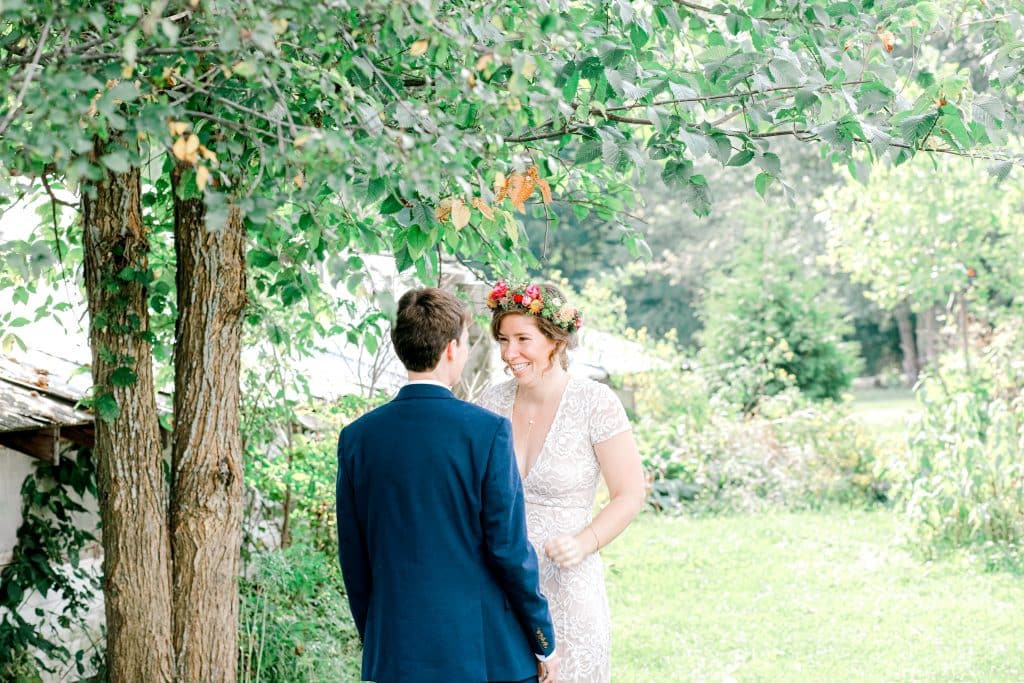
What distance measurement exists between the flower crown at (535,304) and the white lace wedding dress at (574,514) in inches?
8.4

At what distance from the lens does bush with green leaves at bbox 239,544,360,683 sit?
16.2 ft

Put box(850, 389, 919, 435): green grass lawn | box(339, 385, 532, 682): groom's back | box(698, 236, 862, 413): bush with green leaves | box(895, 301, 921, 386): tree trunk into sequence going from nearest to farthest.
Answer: box(339, 385, 532, 682): groom's back
box(698, 236, 862, 413): bush with green leaves
box(850, 389, 919, 435): green grass lawn
box(895, 301, 921, 386): tree trunk

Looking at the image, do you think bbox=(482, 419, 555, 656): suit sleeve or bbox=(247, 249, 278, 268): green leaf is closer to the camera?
bbox=(482, 419, 555, 656): suit sleeve

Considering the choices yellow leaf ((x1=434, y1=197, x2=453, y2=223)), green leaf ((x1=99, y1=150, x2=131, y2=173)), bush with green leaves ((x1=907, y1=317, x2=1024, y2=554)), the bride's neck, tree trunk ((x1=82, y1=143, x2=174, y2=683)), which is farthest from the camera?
bush with green leaves ((x1=907, y1=317, x2=1024, y2=554))

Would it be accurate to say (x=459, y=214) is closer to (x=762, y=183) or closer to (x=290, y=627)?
(x=762, y=183)

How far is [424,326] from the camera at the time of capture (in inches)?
106

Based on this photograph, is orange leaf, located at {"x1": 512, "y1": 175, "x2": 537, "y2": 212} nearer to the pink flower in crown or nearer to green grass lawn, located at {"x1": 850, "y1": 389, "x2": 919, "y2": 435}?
the pink flower in crown

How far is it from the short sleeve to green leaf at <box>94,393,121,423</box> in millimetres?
1554

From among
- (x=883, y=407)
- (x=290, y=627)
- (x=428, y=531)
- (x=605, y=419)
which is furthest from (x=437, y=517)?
(x=883, y=407)

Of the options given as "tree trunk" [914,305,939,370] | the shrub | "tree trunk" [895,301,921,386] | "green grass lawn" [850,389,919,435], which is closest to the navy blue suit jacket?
the shrub

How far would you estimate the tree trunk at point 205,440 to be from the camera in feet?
12.2

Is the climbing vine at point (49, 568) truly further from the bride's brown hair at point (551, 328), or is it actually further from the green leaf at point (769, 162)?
the green leaf at point (769, 162)

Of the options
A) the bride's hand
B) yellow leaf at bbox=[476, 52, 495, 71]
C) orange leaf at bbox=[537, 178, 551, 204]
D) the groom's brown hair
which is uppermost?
yellow leaf at bbox=[476, 52, 495, 71]

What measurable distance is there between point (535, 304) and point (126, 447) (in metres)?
1.45
